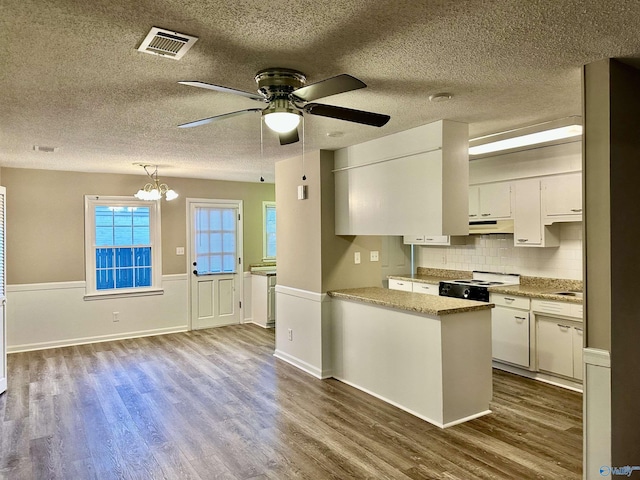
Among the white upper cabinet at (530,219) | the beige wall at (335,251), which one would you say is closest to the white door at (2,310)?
the beige wall at (335,251)

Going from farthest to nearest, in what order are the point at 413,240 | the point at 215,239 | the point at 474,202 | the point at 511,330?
the point at 215,239, the point at 413,240, the point at 474,202, the point at 511,330

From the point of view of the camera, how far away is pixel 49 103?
116 inches

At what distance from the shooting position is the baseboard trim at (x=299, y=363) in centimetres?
478

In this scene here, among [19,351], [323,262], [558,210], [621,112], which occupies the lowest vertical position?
[19,351]

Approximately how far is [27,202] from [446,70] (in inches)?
227

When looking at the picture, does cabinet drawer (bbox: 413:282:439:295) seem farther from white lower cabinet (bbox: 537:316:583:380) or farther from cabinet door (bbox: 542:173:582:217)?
cabinet door (bbox: 542:173:582:217)

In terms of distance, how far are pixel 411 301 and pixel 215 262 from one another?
14.1 ft

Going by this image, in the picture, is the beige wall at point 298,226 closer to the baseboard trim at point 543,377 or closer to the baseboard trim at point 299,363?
the baseboard trim at point 299,363

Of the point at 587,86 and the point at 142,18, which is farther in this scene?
the point at 587,86

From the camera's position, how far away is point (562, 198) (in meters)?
4.61

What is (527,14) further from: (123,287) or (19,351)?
(19,351)

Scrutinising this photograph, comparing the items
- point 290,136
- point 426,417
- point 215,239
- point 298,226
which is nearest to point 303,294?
point 298,226

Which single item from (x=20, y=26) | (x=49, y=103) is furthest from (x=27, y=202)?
(x=20, y=26)

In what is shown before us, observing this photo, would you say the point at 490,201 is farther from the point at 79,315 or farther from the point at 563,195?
the point at 79,315
